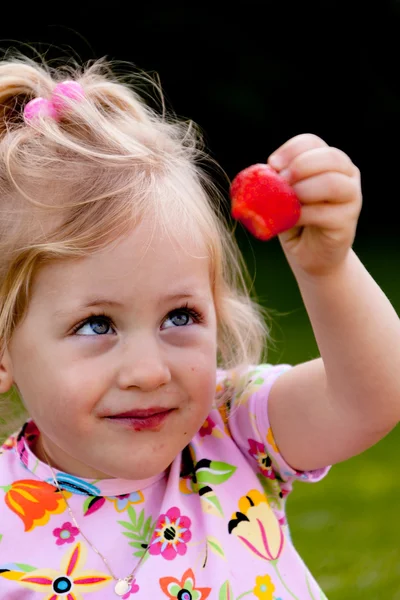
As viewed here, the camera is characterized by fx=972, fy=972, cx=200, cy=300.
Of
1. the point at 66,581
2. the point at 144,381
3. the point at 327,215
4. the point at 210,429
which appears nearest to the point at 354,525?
the point at 210,429

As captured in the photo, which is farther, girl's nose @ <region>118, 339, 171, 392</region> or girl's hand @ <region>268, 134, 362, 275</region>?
girl's nose @ <region>118, 339, 171, 392</region>

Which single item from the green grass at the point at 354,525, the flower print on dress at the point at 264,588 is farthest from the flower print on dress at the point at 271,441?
the green grass at the point at 354,525

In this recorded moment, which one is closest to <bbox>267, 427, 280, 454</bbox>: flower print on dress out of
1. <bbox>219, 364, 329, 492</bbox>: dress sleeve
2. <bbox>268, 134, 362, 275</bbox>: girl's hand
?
<bbox>219, 364, 329, 492</bbox>: dress sleeve

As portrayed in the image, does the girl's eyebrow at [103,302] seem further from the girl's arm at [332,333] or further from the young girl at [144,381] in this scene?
the girl's arm at [332,333]

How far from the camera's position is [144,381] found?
5.18 feet

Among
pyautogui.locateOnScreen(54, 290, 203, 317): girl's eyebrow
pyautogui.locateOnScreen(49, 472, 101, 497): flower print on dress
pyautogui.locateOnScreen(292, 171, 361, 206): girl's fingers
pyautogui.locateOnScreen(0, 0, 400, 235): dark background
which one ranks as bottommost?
pyautogui.locateOnScreen(0, 0, 400, 235): dark background

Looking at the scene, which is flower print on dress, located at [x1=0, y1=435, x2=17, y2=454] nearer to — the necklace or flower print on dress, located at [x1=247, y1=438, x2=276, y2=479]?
the necklace

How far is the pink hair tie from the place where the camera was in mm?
1822

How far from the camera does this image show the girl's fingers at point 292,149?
137cm

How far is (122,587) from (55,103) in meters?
0.89

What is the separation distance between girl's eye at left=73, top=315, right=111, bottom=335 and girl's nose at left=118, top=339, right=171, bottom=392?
6 cm

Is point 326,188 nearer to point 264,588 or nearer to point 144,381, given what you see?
point 144,381

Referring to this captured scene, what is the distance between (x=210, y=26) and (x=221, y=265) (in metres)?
10.6

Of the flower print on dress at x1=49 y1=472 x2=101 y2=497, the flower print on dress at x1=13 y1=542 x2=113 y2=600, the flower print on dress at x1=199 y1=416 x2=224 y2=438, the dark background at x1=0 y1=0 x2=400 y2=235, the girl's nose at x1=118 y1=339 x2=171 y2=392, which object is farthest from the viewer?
the dark background at x1=0 y1=0 x2=400 y2=235
